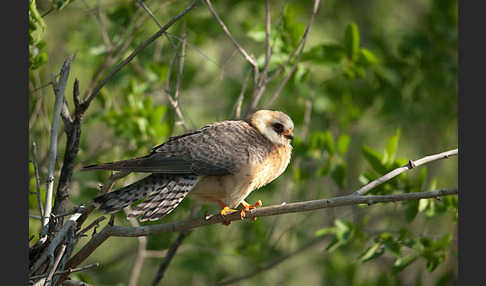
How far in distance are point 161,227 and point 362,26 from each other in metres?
6.53

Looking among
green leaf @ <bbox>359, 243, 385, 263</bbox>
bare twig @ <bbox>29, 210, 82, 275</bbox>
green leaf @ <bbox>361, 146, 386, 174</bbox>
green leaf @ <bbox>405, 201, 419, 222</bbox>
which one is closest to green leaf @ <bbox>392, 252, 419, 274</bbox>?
green leaf @ <bbox>359, 243, 385, 263</bbox>

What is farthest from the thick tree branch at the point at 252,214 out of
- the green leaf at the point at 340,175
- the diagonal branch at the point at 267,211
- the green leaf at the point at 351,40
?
the green leaf at the point at 351,40

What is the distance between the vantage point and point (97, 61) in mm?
6219

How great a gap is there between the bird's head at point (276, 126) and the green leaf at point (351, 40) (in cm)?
141

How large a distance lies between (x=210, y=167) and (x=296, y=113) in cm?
307

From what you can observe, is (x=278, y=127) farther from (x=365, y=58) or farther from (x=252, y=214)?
(x=365, y=58)

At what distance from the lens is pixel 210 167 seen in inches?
161

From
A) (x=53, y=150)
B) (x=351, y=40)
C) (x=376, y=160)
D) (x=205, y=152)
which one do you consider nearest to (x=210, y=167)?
(x=205, y=152)

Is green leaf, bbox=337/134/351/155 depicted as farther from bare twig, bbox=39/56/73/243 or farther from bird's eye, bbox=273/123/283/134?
bare twig, bbox=39/56/73/243

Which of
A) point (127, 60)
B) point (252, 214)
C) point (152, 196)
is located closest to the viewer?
point (127, 60)

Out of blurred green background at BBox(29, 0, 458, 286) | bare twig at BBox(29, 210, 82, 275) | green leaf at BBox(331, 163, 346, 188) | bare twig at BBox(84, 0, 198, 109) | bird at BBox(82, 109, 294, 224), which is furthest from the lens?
green leaf at BBox(331, 163, 346, 188)

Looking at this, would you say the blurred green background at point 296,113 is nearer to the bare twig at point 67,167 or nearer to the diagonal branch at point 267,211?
the bare twig at point 67,167

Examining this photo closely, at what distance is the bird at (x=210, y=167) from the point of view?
3.70 meters

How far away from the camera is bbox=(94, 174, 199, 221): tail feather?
142 inches
